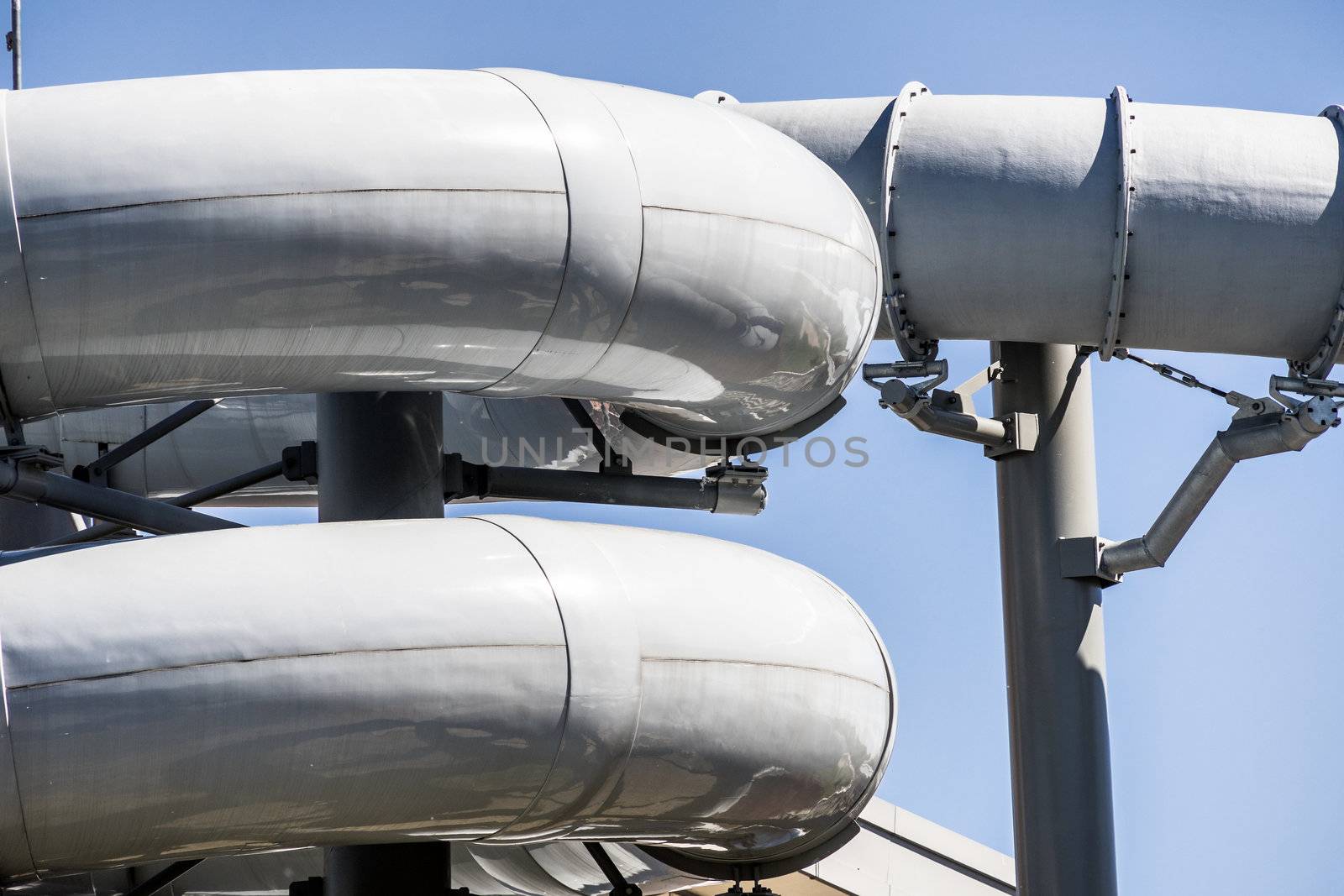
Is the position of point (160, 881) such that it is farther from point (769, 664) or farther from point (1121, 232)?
point (1121, 232)

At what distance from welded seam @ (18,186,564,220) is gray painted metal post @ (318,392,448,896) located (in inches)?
54.3

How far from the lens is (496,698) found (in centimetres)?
458

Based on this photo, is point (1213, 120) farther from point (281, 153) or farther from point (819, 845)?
point (281, 153)

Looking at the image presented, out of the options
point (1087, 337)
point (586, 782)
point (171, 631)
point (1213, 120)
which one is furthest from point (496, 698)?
point (1213, 120)

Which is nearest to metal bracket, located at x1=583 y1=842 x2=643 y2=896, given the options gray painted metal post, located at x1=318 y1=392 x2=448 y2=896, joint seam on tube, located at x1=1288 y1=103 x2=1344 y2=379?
gray painted metal post, located at x1=318 y1=392 x2=448 y2=896

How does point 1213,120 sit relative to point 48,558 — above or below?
above

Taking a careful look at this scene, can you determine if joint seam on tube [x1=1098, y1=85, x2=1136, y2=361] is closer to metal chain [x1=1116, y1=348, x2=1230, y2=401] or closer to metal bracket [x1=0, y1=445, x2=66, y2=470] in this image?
metal chain [x1=1116, y1=348, x2=1230, y2=401]

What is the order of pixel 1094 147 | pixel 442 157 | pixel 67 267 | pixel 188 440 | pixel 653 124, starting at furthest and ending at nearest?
pixel 188 440, pixel 1094 147, pixel 653 124, pixel 442 157, pixel 67 267

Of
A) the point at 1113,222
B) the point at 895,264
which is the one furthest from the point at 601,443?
the point at 1113,222

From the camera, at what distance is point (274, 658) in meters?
4.41

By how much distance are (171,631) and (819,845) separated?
2.58 metres

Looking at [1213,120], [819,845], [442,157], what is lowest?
[819,845]

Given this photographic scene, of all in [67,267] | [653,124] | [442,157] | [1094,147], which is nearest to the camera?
[67,267]

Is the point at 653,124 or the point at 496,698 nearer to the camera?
the point at 496,698
